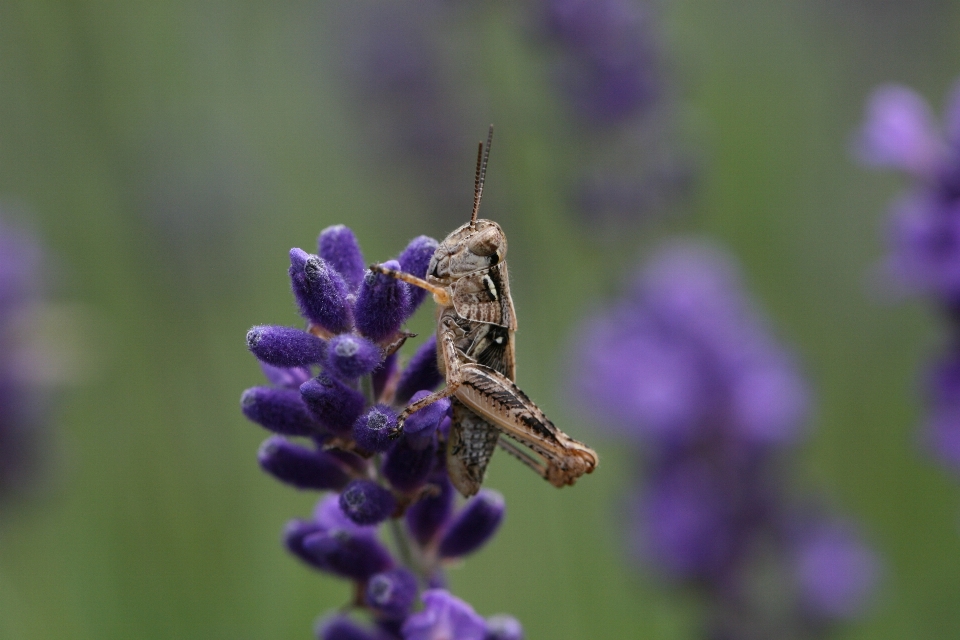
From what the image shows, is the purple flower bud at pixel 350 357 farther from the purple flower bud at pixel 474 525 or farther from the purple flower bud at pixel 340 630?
the purple flower bud at pixel 340 630

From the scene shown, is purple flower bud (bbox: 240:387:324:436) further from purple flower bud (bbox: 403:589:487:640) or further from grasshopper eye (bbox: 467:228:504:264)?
grasshopper eye (bbox: 467:228:504:264)

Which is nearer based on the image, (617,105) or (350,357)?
(350,357)

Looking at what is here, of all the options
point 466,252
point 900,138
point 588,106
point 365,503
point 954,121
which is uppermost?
point 588,106

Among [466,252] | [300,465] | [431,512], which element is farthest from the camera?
[466,252]

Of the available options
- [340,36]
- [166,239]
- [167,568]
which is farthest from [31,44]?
[167,568]

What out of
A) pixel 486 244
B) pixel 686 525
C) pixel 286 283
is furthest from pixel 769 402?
pixel 286 283

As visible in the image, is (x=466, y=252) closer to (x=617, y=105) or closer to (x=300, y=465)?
(x=300, y=465)

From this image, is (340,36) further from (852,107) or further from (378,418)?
(378,418)
